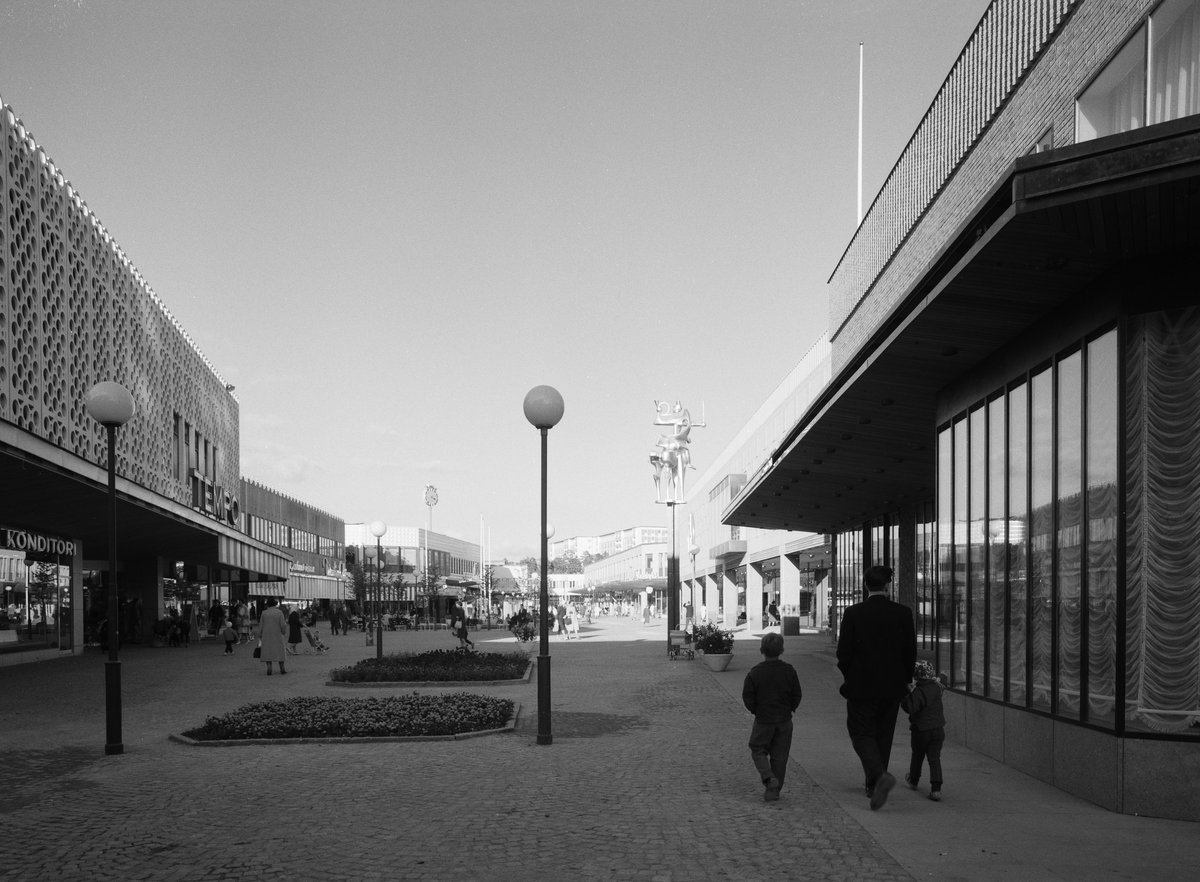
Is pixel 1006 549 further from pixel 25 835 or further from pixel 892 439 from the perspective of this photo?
pixel 25 835

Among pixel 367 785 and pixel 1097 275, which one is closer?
pixel 1097 275

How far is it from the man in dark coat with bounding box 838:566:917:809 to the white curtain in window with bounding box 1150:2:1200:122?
4.95m

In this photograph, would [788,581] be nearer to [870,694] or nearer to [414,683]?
[414,683]

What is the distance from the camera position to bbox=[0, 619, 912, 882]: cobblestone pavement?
756 cm

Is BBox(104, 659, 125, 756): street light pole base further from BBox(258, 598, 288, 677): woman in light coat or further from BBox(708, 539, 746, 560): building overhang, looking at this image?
BBox(708, 539, 746, 560): building overhang

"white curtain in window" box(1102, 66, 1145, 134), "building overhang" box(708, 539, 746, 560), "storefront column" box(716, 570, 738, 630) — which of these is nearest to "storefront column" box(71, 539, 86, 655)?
"white curtain in window" box(1102, 66, 1145, 134)

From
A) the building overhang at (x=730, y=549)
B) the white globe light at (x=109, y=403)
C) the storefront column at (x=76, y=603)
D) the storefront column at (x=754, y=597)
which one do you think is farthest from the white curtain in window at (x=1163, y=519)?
the storefront column at (x=754, y=597)

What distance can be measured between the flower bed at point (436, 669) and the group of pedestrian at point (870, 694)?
13.0 meters

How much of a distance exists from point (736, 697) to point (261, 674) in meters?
12.0

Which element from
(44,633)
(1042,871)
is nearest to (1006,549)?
(1042,871)

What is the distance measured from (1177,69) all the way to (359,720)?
11019 millimetres

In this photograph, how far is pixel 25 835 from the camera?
8578 mm

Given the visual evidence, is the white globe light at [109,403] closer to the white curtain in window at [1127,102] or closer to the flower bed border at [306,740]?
the flower bed border at [306,740]

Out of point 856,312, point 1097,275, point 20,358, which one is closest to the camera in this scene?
point 1097,275
